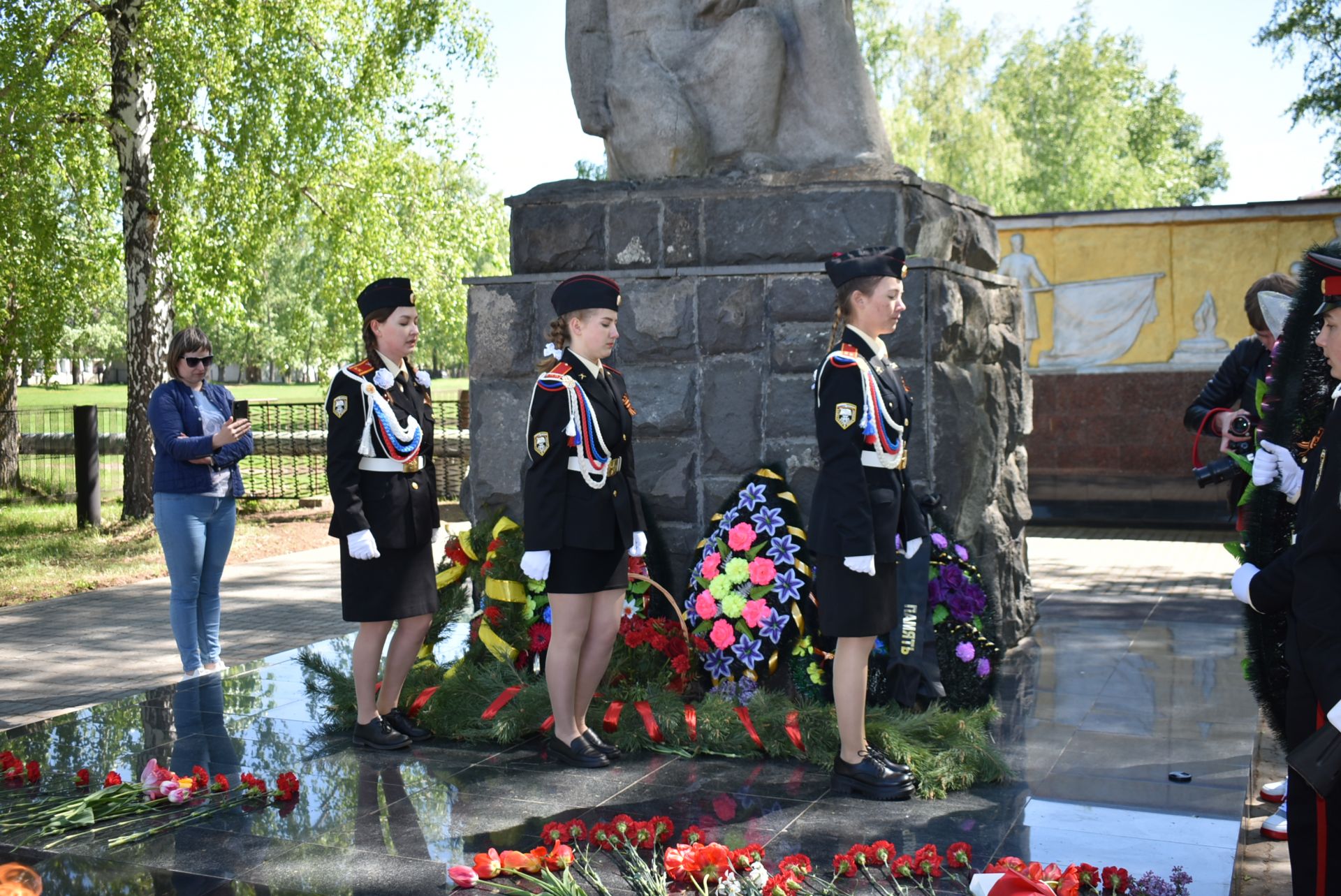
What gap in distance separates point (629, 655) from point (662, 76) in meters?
2.71

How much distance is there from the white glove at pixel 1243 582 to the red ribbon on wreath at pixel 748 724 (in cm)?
195

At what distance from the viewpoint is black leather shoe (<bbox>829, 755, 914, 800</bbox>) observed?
4496mm

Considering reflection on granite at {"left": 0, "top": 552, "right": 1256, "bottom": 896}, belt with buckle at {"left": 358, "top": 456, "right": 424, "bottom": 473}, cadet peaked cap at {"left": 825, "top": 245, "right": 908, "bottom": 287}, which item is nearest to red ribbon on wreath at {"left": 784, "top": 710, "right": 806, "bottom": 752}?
reflection on granite at {"left": 0, "top": 552, "right": 1256, "bottom": 896}

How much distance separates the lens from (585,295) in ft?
16.2

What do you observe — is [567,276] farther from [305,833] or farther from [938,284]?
[305,833]

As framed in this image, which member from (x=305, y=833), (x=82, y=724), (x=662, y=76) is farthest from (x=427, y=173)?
(x=305, y=833)

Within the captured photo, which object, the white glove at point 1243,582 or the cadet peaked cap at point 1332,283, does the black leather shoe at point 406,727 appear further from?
the cadet peaked cap at point 1332,283

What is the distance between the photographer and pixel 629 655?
571cm

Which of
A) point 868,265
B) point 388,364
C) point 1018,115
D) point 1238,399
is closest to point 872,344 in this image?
point 868,265

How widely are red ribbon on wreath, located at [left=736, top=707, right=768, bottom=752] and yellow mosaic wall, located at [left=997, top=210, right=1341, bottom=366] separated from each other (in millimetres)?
10077

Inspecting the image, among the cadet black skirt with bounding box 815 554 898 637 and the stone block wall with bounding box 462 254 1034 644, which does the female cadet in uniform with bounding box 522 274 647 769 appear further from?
the stone block wall with bounding box 462 254 1034 644

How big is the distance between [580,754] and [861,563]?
4.36ft

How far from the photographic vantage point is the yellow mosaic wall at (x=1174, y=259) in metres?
13.5

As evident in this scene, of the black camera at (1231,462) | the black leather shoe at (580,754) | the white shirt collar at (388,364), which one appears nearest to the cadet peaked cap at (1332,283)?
the black camera at (1231,462)
